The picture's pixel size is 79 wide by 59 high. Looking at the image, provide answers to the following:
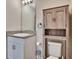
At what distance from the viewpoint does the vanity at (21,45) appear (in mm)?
2072

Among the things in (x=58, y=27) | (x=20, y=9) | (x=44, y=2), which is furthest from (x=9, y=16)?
(x=58, y=27)

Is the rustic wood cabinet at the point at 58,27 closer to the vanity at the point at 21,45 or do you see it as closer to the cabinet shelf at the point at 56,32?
the cabinet shelf at the point at 56,32

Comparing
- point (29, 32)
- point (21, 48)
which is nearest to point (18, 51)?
point (21, 48)

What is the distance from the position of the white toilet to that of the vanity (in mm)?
297

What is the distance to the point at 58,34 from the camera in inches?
82.9

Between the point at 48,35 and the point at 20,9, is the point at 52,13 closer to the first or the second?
the point at 48,35

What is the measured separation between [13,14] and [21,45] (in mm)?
581

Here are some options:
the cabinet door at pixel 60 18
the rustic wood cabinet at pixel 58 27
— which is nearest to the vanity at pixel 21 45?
the rustic wood cabinet at pixel 58 27

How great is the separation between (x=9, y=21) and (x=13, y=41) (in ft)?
1.26

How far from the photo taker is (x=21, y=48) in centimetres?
207

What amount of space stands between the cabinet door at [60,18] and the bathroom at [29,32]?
0.08 metres

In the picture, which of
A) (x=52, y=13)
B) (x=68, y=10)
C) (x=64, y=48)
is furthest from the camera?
(x=52, y=13)

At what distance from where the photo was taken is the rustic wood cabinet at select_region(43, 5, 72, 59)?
6.08ft

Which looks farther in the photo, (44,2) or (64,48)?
(44,2)
